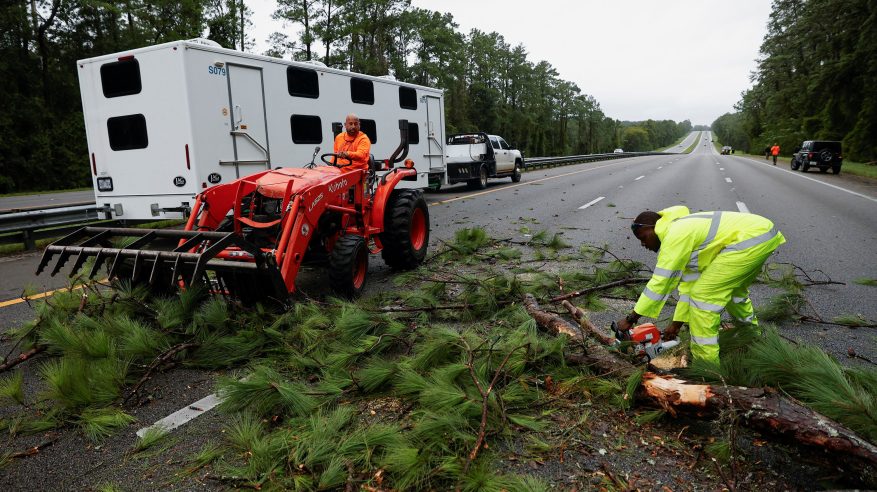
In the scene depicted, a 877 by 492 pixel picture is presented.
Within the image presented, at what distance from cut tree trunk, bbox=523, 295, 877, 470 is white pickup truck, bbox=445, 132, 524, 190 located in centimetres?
1534

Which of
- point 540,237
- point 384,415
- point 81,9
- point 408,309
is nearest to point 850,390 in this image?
point 384,415

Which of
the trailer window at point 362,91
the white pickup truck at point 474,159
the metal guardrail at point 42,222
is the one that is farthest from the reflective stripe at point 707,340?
the white pickup truck at point 474,159

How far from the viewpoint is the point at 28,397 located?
3537 millimetres

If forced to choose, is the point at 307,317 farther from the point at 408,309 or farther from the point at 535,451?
the point at 535,451

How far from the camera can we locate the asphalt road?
2.90 metres

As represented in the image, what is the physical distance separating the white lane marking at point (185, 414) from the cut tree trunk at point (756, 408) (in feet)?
8.06

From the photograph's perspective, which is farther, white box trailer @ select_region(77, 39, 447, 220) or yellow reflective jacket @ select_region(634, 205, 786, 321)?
white box trailer @ select_region(77, 39, 447, 220)

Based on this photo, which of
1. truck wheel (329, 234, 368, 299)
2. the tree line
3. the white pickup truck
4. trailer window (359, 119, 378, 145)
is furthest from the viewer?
the tree line

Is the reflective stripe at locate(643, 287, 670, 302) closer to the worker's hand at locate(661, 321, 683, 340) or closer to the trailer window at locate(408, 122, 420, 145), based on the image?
the worker's hand at locate(661, 321, 683, 340)

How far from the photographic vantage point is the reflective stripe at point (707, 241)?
3434 mm

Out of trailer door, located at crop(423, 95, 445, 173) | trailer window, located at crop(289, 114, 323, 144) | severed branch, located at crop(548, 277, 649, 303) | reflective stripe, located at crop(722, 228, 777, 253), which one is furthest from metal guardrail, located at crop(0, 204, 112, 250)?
reflective stripe, located at crop(722, 228, 777, 253)

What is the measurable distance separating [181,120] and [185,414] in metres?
6.54

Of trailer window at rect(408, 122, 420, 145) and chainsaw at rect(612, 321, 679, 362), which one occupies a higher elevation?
trailer window at rect(408, 122, 420, 145)

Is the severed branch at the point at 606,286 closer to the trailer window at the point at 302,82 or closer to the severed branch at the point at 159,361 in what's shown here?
the severed branch at the point at 159,361
